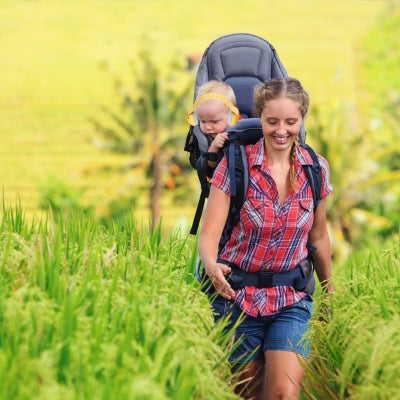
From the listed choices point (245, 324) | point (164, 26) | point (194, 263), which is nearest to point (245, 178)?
point (245, 324)

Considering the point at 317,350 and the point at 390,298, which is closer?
the point at 390,298

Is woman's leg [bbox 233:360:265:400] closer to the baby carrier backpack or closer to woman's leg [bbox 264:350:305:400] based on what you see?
woman's leg [bbox 264:350:305:400]

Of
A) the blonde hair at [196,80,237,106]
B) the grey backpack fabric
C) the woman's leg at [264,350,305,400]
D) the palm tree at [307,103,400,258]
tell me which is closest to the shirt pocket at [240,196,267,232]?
the woman's leg at [264,350,305,400]

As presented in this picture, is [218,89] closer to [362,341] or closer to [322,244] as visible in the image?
[322,244]


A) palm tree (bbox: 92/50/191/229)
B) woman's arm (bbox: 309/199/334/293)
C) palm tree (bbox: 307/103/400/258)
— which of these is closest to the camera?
woman's arm (bbox: 309/199/334/293)

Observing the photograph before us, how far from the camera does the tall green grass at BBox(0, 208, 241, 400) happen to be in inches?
121

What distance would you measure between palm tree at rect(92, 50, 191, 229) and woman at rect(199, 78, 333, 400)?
35.1 m

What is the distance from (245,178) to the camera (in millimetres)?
3930

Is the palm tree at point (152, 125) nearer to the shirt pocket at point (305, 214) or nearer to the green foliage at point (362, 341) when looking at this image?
the green foliage at point (362, 341)

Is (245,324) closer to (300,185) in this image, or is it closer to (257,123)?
(300,185)

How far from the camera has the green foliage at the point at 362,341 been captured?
346cm

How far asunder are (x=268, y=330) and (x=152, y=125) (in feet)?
120

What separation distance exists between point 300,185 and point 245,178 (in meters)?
0.27

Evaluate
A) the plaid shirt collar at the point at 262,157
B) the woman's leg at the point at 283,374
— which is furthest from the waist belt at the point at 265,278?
the plaid shirt collar at the point at 262,157
